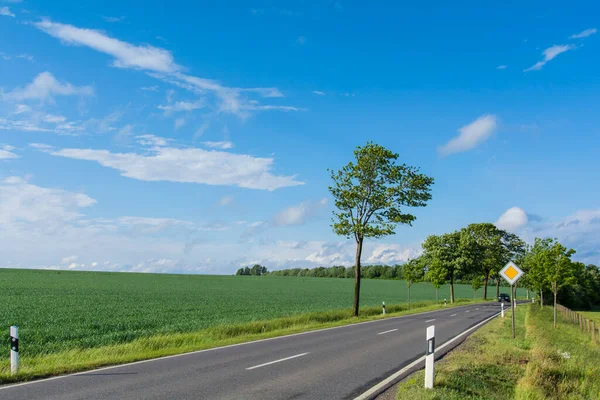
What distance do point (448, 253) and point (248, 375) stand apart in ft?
178

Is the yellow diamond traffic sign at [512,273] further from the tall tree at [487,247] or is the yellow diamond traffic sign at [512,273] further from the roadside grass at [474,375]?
the tall tree at [487,247]

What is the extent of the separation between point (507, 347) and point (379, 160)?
1573cm

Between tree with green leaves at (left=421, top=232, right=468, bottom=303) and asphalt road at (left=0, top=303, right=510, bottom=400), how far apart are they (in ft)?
144

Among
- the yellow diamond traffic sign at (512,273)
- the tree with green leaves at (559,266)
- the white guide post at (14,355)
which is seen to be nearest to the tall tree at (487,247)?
the tree with green leaves at (559,266)

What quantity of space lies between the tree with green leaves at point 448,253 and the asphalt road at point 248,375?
44014 millimetres

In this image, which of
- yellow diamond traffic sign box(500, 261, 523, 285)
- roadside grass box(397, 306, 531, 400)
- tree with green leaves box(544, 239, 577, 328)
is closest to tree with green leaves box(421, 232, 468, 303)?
tree with green leaves box(544, 239, 577, 328)

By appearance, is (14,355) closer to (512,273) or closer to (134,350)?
(134,350)

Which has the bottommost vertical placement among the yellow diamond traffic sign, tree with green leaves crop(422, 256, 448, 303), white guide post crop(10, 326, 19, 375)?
tree with green leaves crop(422, 256, 448, 303)

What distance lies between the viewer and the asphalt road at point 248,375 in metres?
8.15

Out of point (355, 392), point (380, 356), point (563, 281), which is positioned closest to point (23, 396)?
point (355, 392)

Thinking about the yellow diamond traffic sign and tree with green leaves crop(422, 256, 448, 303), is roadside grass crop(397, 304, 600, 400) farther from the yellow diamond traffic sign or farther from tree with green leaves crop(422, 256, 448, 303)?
tree with green leaves crop(422, 256, 448, 303)

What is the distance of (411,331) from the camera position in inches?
778

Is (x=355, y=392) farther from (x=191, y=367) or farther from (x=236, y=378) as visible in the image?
(x=191, y=367)

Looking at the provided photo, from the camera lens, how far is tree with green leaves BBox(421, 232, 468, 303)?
2279 inches
